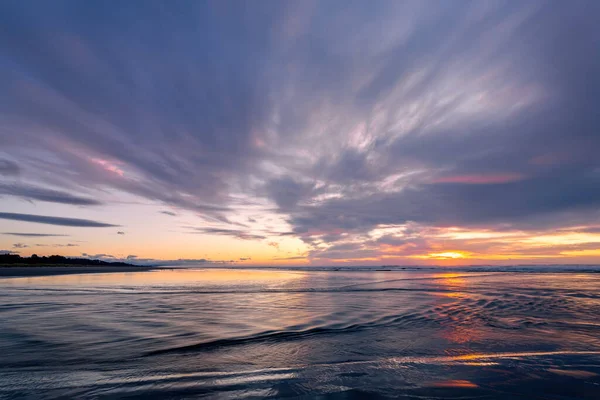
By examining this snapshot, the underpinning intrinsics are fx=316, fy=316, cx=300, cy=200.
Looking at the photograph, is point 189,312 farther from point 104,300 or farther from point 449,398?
point 449,398

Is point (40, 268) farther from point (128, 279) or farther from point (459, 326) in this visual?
point (459, 326)

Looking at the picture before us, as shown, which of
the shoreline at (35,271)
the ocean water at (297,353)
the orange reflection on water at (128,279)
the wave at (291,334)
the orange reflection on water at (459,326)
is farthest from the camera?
the shoreline at (35,271)

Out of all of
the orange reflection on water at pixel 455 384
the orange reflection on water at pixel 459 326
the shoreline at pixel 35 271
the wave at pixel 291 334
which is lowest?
the wave at pixel 291 334

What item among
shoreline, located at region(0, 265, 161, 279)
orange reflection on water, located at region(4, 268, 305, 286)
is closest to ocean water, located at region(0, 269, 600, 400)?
orange reflection on water, located at region(4, 268, 305, 286)

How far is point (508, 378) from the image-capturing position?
20.1ft

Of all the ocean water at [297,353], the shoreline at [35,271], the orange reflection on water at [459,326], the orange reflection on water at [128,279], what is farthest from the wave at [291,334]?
the shoreline at [35,271]

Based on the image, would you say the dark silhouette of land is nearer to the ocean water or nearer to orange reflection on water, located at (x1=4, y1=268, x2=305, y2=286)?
orange reflection on water, located at (x1=4, y1=268, x2=305, y2=286)

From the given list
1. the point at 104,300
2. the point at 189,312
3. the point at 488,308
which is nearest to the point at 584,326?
the point at 488,308

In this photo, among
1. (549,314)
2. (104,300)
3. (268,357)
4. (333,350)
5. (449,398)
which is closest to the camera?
(449,398)

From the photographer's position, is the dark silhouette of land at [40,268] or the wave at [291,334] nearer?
the wave at [291,334]

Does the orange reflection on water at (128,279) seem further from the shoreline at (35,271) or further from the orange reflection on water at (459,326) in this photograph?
the orange reflection on water at (459,326)

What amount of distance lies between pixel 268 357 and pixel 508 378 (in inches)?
201

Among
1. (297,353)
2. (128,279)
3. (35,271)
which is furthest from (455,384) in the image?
(35,271)

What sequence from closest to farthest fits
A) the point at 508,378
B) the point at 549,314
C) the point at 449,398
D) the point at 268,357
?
the point at 449,398 → the point at 508,378 → the point at 268,357 → the point at 549,314
